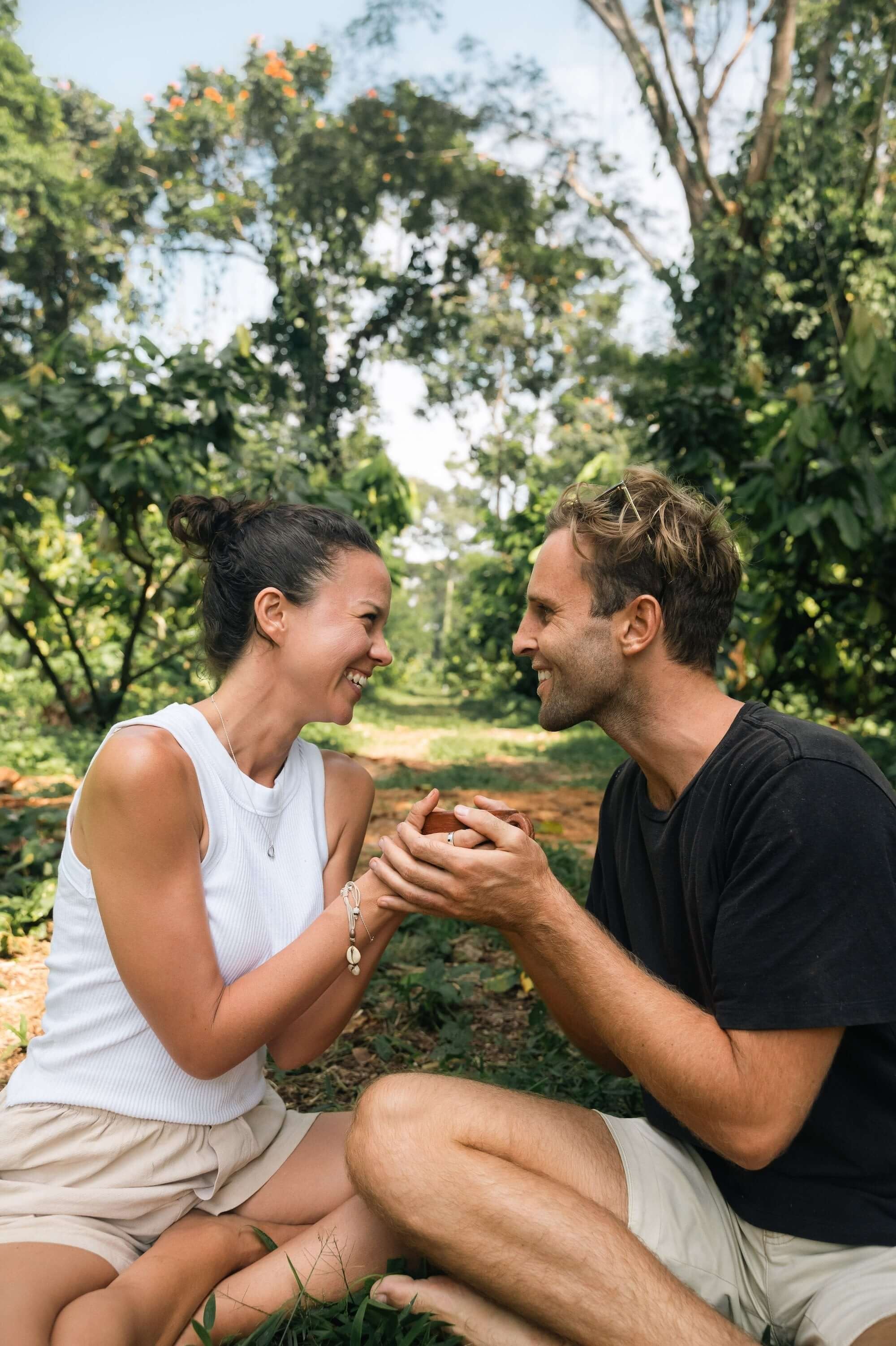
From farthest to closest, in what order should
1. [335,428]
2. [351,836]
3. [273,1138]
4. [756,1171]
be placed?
[335,428]
[351,836]
[273,1138]
[756,1171]

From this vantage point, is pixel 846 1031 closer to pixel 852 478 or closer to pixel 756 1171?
pixel 756 1171

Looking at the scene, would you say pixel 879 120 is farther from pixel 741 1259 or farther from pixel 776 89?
pixel 741 1259

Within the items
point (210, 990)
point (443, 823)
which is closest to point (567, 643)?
point (443, 823)

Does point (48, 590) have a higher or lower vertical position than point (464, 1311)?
higher

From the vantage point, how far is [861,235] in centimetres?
1180

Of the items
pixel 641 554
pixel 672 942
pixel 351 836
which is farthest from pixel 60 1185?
pixel 641 554

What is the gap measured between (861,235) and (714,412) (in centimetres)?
711

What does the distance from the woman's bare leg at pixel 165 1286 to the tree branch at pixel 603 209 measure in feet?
51.2

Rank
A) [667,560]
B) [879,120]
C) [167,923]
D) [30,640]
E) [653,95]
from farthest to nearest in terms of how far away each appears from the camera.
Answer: [653,95] < [879,120] < [30,640] < [667,560] < [167,923]

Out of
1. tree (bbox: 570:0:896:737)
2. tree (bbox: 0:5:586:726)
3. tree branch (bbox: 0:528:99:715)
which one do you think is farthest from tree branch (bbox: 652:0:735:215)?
tree branch (bbox: 0:528:99:715)

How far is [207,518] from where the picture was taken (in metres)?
2.24

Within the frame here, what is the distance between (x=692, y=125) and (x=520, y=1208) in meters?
13.5

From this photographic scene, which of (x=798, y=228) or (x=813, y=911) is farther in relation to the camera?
(x=798, y=228)

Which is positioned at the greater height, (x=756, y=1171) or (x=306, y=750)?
(x=306, y=750)
